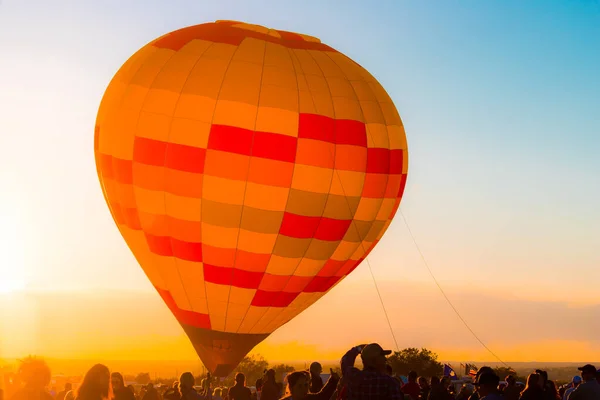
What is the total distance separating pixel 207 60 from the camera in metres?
18.4

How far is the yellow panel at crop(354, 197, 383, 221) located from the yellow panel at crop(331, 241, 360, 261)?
58 centimetres

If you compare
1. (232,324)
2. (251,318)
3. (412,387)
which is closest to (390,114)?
(251,318)

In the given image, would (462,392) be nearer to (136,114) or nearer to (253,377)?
(136,114)

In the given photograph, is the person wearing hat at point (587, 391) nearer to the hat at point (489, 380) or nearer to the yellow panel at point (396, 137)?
the hat at point (489, 380)

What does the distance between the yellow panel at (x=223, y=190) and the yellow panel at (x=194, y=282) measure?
1.50m

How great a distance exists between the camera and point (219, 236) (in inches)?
705

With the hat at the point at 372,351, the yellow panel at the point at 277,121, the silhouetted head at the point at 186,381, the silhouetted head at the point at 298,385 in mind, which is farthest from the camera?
the yellow panel at the point at 277,121

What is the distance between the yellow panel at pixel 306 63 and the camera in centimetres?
1869

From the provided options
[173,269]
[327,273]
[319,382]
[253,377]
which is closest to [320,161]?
[327,273]

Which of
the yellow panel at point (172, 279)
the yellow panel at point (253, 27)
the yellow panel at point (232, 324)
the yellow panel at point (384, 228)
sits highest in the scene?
the yellow panel at point (253, 27)

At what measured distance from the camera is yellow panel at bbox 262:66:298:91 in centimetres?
1819

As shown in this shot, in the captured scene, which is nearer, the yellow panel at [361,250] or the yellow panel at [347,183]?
the yellow panel at [347,183]

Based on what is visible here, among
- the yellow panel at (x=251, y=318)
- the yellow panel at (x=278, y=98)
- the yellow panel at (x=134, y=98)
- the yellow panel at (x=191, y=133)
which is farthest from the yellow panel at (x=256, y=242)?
the yellow panel at (x=134, y=98)

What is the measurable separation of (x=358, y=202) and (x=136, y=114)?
4871 mm
